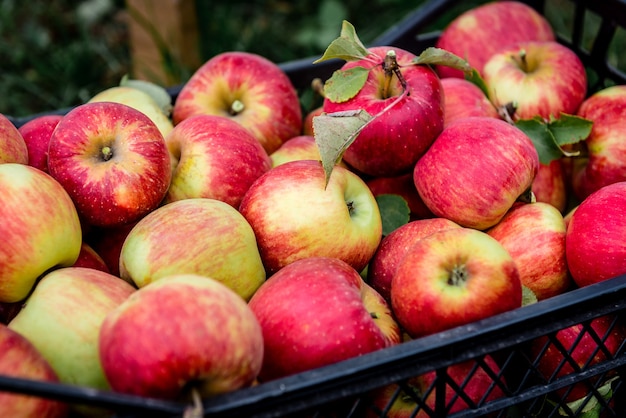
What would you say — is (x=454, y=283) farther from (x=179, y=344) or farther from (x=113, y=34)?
(x=113, y=34)

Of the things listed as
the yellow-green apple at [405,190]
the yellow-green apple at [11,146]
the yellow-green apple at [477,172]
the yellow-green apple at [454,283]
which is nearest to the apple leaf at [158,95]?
the yellow-green apple at [11,146]

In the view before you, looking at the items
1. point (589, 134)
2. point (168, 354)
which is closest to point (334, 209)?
point (168, 354)

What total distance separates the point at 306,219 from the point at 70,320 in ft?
1.18

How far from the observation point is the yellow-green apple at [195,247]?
37.5 inches

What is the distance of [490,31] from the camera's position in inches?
64.1

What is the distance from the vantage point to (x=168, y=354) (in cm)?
70

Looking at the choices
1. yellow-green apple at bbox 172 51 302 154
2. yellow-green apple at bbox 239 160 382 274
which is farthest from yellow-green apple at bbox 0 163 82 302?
yellow-green apple at bbox 172 51 302 154

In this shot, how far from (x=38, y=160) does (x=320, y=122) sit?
1.58 feet

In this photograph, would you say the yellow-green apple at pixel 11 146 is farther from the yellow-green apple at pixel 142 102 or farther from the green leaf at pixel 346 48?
the green leaf at pixel 346 48

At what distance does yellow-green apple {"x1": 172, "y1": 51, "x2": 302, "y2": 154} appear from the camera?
137cm

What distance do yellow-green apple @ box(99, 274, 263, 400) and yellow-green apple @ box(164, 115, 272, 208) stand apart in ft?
1.23

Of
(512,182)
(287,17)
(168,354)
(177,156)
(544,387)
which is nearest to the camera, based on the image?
(168,354)

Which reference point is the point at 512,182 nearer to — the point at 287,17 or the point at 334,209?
the point at 334,209

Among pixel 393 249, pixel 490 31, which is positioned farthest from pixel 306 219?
pixel 490 31
